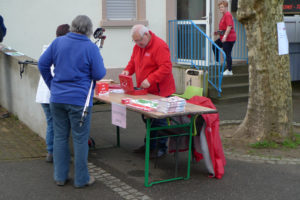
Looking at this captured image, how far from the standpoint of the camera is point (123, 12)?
11.1 meters

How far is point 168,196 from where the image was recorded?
4855 mm

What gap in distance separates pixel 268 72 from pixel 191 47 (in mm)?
4654

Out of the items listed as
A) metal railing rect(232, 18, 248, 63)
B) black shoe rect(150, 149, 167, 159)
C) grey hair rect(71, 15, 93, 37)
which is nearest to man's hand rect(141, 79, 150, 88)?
black shoe rect(150, 149, 167, 159)

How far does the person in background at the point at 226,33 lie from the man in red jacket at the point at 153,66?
471 centimetres

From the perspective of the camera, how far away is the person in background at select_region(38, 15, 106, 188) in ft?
15.6

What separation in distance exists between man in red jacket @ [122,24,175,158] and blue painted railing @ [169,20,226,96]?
4.89m

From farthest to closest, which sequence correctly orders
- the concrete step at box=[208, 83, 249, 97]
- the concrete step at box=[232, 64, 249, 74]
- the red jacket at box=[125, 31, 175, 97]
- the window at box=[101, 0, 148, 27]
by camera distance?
the concrete step at box=[232, 64, 249, 74] < the window at box=[101, 0, 148, 27] < the concrete step at box=[208, 83, 249, 97] < the red jacket at box=[125, 31, 175, 97]

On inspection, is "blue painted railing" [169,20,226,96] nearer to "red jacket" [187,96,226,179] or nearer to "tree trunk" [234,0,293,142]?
"tree trunk" [234,0,293,142]

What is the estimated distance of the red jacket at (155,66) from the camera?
5.94 metres

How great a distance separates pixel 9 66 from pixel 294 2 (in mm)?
6659

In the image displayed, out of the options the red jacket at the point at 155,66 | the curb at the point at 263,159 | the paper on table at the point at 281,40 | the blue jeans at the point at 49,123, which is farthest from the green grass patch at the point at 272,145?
the blue jeans at the point at 49,123

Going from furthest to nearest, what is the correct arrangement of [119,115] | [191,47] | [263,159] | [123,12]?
[191,47]
[123,12]
[263,159]
[119,115]

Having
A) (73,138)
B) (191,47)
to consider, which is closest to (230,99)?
(191,47)

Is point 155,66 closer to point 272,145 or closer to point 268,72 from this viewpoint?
point 268,72
